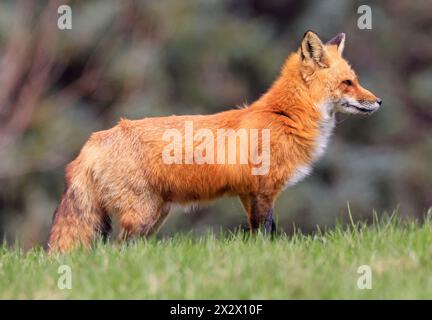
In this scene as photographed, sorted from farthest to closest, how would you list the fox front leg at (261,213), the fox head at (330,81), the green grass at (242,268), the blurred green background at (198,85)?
the blurred green background at (198,85)
the fox head at (330,81)
the fox front leg at (261,213)
the green grass at (242,268)

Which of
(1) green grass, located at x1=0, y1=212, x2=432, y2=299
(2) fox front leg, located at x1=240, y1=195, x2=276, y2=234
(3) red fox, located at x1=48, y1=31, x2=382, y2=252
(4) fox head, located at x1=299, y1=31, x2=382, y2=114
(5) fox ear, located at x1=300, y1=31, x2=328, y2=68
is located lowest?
(1) green grass, located at x1=0, y1=212, x2=432, y2=299

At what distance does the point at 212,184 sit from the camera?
7496 millimetres

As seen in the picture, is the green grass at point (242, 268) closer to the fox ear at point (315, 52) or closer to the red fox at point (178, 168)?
the red fox at point (178, 168)

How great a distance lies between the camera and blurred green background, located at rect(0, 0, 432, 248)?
683 inches

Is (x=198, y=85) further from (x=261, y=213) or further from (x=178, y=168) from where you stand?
(x=261, y=213)

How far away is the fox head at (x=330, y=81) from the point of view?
303 inches

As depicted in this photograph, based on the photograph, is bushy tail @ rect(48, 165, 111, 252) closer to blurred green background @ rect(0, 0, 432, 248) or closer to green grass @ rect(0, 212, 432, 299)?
green grass @ rect(0, 212, 432, 299)

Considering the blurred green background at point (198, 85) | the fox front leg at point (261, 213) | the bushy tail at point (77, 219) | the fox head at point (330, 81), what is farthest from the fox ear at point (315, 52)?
the blurred green background at point (198, 85)

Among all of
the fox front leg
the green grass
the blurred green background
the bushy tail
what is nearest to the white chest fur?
the fox front leg

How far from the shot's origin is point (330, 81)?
7738 mm

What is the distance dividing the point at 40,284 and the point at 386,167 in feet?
46.0

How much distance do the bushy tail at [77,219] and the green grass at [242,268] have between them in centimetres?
52

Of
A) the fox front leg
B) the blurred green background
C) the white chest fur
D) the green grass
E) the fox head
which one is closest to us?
the green grass

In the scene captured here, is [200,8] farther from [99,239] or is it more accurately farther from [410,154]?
[99,239]
